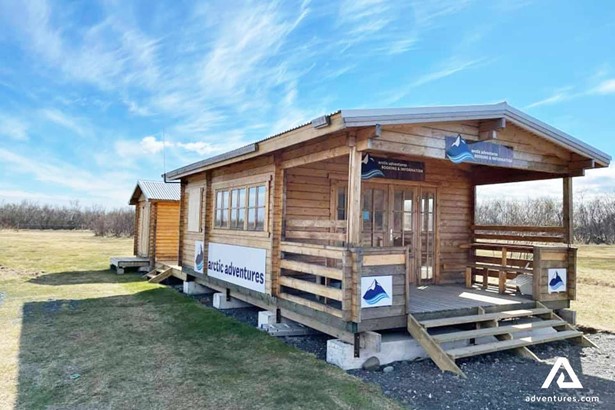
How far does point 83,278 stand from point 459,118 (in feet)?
40.0

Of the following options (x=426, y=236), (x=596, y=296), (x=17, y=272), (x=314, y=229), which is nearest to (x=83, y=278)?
(x=17, y=272)

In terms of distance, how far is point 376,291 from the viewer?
16.0ft

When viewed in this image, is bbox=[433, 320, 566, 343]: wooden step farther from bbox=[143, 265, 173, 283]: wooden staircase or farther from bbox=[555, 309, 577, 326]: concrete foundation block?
bbox=[143, 265, 173, 283]: wooden staircase

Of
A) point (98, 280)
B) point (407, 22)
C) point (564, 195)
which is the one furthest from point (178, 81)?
point (564, 195)

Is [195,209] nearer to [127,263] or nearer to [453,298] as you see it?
[127,263]

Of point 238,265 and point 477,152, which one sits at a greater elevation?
point 477,152

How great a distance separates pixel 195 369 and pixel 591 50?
36.9 ft

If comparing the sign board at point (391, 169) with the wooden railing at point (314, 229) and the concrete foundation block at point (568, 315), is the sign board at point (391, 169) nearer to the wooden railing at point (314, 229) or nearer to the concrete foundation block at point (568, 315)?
the wooden railing at point (314, 229)

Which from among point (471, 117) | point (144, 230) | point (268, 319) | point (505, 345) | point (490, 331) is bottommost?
point (268, 319)

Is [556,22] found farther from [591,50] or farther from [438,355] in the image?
[438,355]

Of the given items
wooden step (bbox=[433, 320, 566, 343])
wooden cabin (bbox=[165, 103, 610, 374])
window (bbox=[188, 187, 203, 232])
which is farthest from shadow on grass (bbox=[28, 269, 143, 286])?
wooden step (bbox=[433, 320, 566, 343])

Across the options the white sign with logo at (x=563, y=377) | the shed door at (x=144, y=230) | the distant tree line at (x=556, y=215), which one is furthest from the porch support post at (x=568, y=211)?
the distant tree line at (x=556, y=215)

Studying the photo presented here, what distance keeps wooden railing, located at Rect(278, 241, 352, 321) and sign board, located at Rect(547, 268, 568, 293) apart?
344 cm

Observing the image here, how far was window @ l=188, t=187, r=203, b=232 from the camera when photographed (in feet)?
33.2
